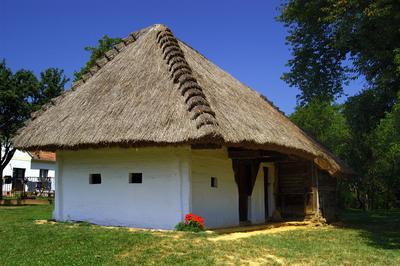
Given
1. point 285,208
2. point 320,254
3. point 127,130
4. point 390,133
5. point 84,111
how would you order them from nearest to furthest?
point 320,254, point 127,130, point 84,111, point 285,208, point 390,133

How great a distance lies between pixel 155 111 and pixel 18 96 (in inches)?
613

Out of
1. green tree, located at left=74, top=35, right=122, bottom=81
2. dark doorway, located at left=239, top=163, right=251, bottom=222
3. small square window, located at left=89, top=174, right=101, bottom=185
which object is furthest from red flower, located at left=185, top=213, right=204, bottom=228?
green tree, located at left=74, top=35, right=122, bottom=81

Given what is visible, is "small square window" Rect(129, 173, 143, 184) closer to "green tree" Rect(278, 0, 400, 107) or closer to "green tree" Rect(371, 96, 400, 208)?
"green tree" Rect(278, 0, 400, 107)

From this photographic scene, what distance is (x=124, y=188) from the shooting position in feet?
45.2

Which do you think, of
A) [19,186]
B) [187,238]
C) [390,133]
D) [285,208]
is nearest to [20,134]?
[187,238]

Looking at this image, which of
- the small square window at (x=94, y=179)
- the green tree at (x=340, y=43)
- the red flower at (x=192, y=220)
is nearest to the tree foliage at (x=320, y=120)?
the green tree at (x=340, y=43)

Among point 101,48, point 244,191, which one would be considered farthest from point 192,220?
point 101,48

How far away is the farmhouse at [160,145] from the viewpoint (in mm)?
12516

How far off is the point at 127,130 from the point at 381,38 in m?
8.55

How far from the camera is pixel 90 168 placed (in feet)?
47.9

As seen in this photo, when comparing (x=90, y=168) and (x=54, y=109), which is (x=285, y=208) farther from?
(x=54, y=109)

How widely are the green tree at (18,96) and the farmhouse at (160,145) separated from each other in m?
10.0

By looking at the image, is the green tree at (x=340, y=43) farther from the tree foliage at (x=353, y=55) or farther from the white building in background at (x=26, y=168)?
the white building in background at (x=26, y=168)

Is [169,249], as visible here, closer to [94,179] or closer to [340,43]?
[94,179]
